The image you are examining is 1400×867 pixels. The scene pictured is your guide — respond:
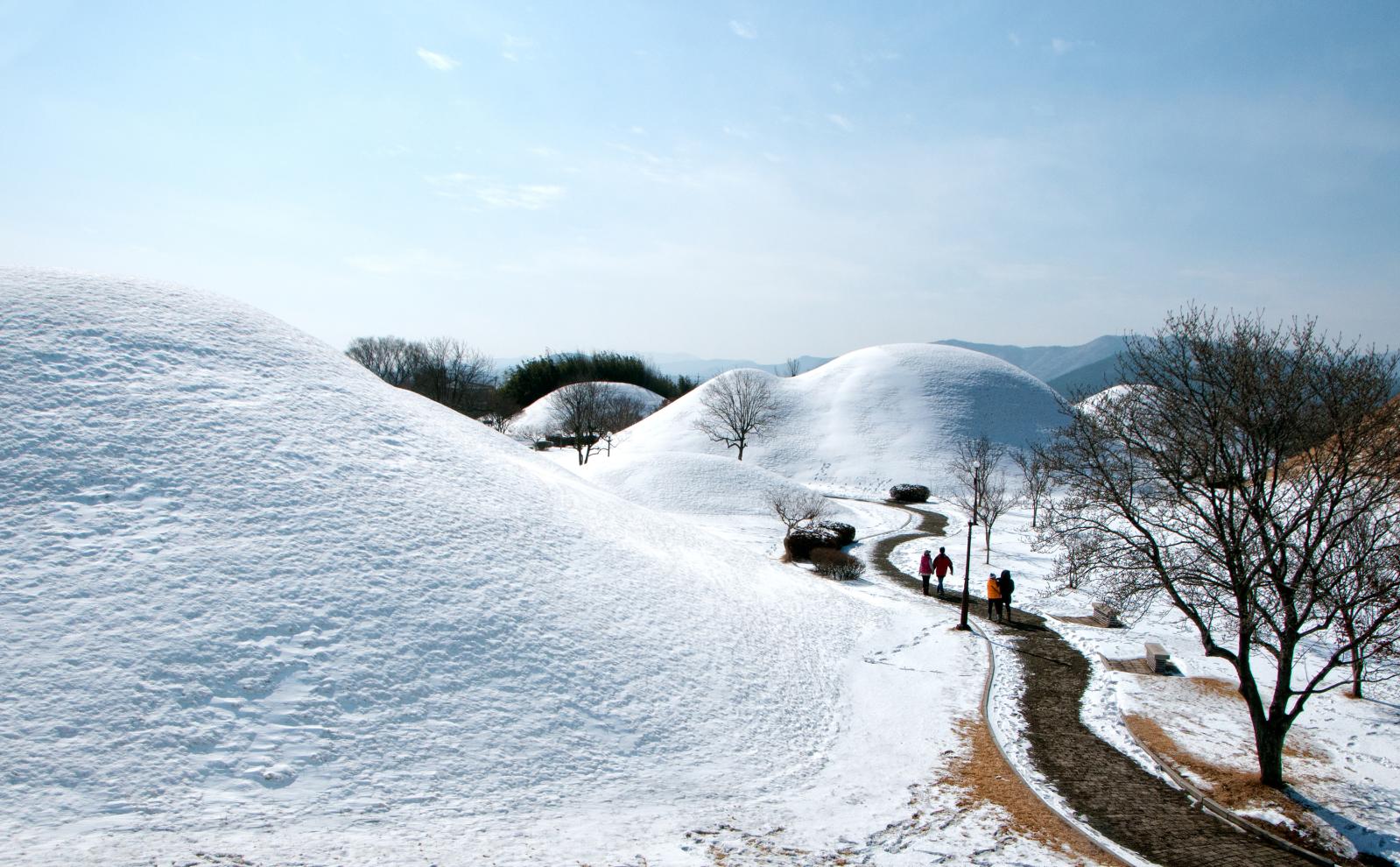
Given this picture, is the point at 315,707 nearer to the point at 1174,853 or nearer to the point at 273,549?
the point at 273,549

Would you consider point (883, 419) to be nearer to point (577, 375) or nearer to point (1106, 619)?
point (1106, 619)

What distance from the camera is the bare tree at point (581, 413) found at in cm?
6002

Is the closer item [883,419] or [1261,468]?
[1261,468]

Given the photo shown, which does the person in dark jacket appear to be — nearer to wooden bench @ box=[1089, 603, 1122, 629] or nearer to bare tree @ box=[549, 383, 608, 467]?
wooden bench @ box=[1089, 603, 1122, 629]

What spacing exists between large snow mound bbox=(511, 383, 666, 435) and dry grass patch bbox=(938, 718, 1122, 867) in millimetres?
67953

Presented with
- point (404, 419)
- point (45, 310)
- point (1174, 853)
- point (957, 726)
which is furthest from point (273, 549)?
point (1174, 853)

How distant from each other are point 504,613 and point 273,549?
140 inches

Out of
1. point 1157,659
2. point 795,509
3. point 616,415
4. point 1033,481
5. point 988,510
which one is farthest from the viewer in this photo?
point 616,415

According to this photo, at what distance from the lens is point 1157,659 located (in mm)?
15406

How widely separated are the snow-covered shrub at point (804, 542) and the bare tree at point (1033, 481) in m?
7.97

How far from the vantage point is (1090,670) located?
612 inches

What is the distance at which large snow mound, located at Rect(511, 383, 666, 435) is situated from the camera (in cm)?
8175

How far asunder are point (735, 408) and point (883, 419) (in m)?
12.9

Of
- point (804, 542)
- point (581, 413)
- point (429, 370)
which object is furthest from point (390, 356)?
point (804, 542)
